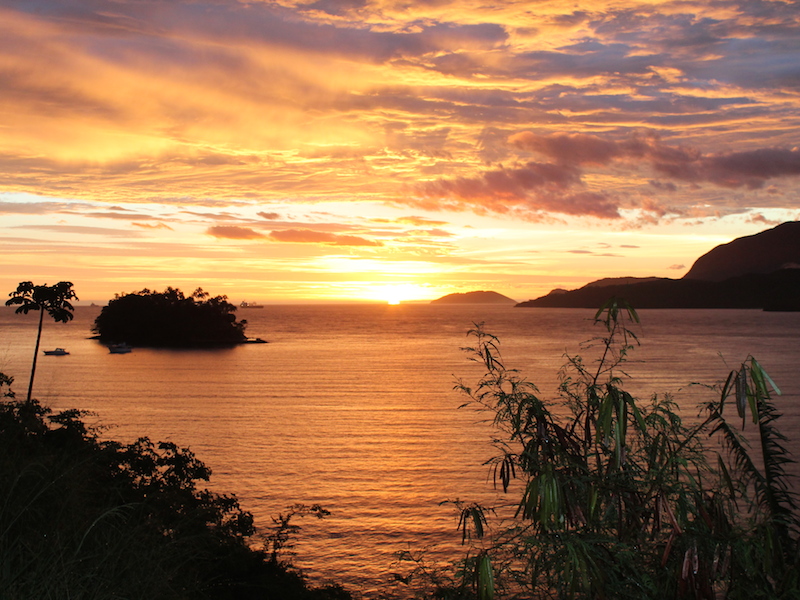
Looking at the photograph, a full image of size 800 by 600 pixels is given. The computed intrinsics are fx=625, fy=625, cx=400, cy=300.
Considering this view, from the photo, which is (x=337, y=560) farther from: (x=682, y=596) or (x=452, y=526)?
A: (x=682, y=596)

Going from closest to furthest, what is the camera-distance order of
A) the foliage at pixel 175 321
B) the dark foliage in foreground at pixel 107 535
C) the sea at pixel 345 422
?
the dark foliage in foreground at pixel 107 535
the sea at pixel 345 422
the foliage at pixel 175 321

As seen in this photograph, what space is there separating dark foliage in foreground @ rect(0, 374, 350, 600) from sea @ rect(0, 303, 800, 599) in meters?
4.09

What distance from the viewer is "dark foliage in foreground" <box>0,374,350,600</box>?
19.2 feet

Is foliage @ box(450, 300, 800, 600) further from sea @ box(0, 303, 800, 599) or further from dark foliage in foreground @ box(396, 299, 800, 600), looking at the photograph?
sea @ box(0, 303, 800, 599)

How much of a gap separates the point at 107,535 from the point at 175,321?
115 meters

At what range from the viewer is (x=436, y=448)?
32000 mm

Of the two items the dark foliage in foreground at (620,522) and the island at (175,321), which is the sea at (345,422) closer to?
the dark foliage in foreground at (620,522)

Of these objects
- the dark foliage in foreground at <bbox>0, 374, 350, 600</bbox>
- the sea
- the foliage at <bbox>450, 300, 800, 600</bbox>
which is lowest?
the sea

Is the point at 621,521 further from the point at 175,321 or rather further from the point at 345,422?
the point at 175,321

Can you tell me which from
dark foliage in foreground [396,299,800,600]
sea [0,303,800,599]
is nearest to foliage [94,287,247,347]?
sea [0,303,800,599]

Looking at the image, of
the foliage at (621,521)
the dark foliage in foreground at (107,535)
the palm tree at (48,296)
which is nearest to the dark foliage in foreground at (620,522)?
the foliage at (621,521)

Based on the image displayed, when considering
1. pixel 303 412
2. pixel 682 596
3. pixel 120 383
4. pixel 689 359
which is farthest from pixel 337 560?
pixel 689 359

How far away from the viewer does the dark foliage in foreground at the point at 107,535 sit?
586cm

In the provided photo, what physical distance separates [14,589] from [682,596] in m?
5.75
